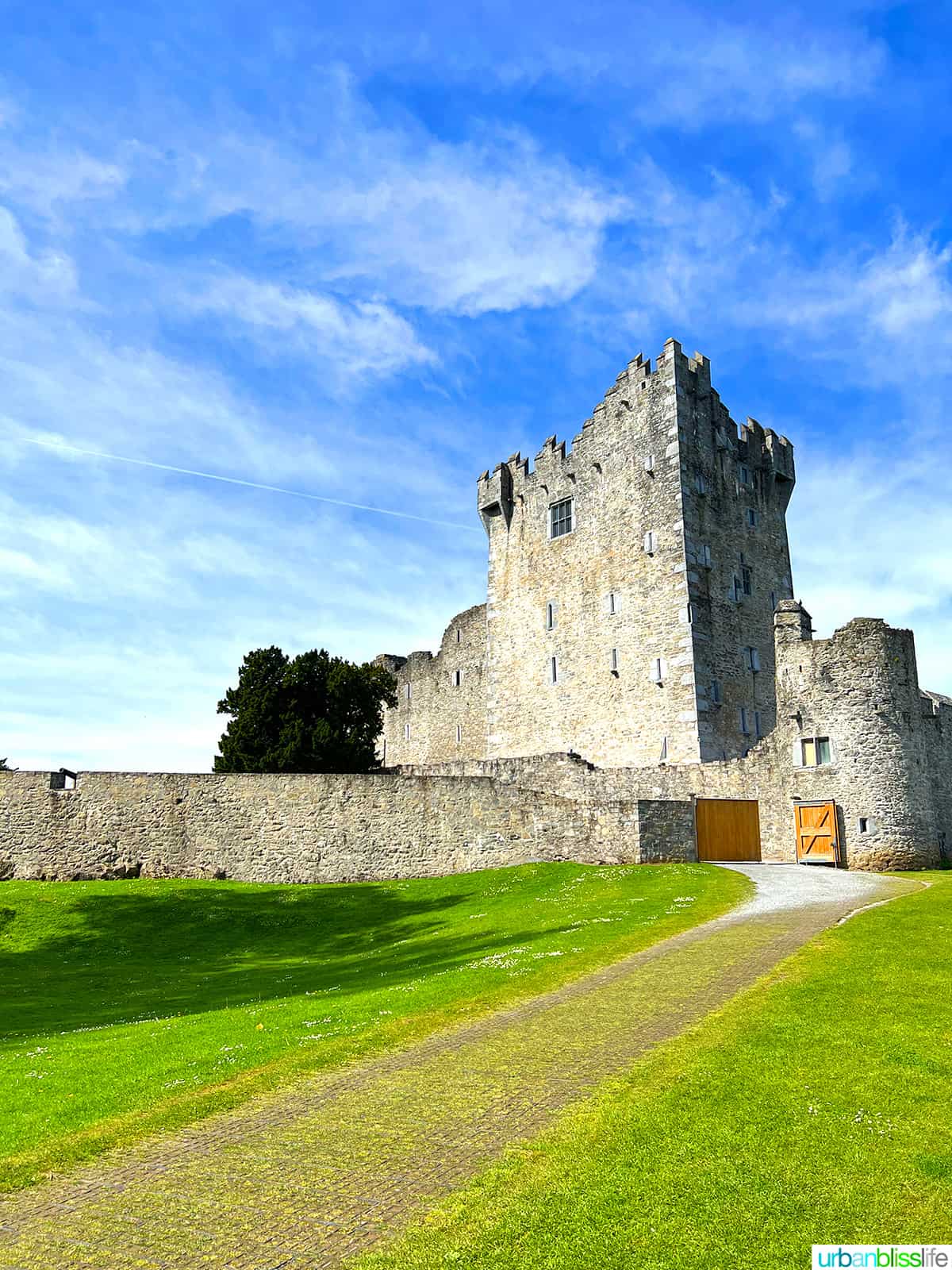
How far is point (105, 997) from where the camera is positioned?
18.7m

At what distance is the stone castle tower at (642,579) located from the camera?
41.8 meters

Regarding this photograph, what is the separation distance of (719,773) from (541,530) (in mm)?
18426

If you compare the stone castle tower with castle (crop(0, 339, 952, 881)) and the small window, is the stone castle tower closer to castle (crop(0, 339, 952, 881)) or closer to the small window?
castle (crop(0, 339, 952, 881))

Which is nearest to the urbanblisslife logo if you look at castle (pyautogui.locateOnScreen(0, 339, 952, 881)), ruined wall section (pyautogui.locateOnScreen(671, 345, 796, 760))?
castle (pyautogui.locateOnScreen(0, 339, 952, 881))

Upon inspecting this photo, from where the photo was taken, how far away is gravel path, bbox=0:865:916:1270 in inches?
236

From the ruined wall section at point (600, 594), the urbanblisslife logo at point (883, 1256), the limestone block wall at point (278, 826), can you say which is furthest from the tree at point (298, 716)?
the urbanblisslife logo at point (883, 1256)

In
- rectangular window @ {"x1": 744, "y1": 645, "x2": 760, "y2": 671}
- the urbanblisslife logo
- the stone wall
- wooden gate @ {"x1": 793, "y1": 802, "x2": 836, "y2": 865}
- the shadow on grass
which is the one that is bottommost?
the shadow on grass

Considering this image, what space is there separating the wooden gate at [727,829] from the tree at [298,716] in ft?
69.4

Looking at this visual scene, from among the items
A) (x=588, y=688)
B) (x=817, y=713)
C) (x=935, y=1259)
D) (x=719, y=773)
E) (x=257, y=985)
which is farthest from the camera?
(x=588, y=688)

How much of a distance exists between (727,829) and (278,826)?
16.8 metres

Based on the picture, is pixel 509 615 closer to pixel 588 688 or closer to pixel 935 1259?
pixel 588 688

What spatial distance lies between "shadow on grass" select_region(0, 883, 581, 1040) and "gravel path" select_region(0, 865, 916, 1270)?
17.9ft

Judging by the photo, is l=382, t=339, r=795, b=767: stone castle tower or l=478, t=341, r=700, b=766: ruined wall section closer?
l=382, t=339, r=795, b=767: stone castle tower

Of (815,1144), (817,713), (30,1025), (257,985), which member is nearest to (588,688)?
(817,713)
